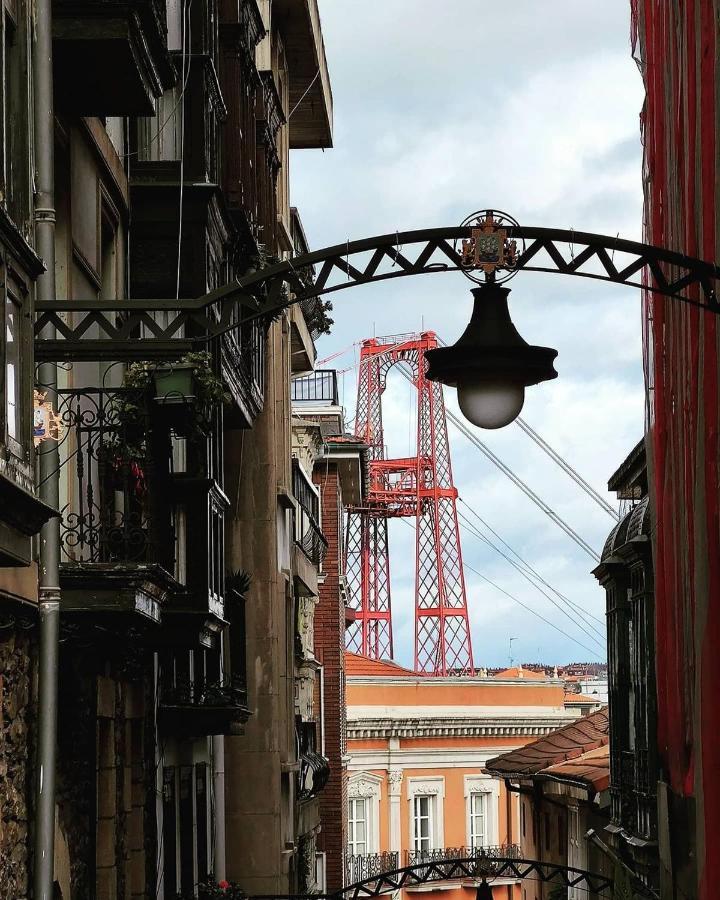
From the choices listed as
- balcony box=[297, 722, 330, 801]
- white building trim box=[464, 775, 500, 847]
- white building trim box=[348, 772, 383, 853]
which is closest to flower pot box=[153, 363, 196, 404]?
balcony box=[297, 722, 330, 801]

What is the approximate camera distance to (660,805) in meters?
18.1

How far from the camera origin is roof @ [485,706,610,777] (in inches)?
1342

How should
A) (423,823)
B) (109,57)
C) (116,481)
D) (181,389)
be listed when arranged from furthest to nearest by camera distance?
(423,823) < (116,481) < (181,389) < (109,57)

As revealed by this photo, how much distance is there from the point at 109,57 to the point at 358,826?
4539cm

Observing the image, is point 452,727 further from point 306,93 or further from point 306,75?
point 306,93

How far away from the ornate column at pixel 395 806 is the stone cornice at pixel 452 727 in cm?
124

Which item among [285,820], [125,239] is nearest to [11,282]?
[125,239]

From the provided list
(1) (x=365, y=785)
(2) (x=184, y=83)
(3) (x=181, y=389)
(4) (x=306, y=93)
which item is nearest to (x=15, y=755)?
(3) (x=181, y=389)

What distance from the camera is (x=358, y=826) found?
181 ft

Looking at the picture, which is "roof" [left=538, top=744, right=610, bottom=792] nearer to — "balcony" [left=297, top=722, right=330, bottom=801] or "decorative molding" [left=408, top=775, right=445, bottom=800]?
"balcony" [left=297, top=722, right=330, bottom=801]

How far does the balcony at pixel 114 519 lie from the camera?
11.2 meters

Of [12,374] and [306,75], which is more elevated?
[306,75]

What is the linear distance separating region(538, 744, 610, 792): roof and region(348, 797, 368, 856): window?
2249 cm

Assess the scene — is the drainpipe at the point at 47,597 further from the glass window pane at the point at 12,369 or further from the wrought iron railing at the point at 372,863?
the wrought iron railing at the point at 372,863
